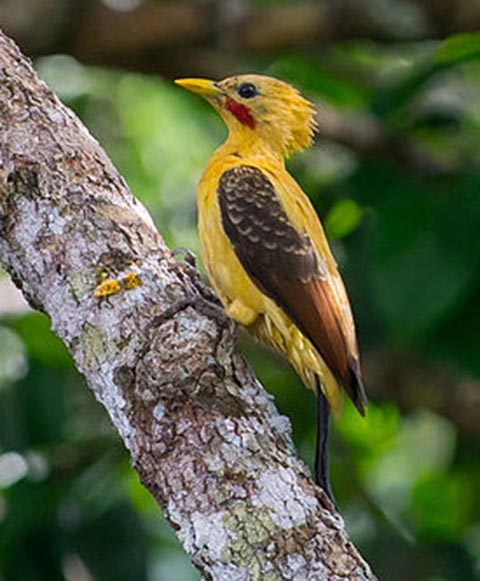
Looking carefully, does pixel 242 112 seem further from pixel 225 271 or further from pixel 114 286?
pixel 114 286

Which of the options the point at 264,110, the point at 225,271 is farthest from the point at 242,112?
the point at 225,271

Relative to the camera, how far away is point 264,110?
4871 millimetres

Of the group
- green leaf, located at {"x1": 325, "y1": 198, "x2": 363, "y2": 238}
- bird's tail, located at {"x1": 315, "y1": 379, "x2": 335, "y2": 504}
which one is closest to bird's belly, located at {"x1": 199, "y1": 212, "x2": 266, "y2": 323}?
bird's tail, located at {"x1": 315, "y1": 379, "x2": 335, "y2": 504}

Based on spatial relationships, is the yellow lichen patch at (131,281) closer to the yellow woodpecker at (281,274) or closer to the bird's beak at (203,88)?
the yellow woodpecker at (281,274)

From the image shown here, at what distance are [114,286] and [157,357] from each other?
20 centimetres

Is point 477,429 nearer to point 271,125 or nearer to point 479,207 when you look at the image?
point 479,207

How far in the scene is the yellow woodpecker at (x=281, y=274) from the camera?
12.9ft

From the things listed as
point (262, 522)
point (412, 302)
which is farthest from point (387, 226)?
point (262, 522)

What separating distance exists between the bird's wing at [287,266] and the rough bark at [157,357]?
0.42 meters

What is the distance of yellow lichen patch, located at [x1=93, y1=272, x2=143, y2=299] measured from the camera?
3.34m

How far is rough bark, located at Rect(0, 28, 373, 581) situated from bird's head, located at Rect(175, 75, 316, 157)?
1186 mm

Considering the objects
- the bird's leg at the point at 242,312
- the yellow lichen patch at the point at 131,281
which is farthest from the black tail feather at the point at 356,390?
the yellow lichen patch at the point at 131,281

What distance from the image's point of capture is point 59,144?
3.62 m

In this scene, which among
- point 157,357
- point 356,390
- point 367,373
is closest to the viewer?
point 157,357
